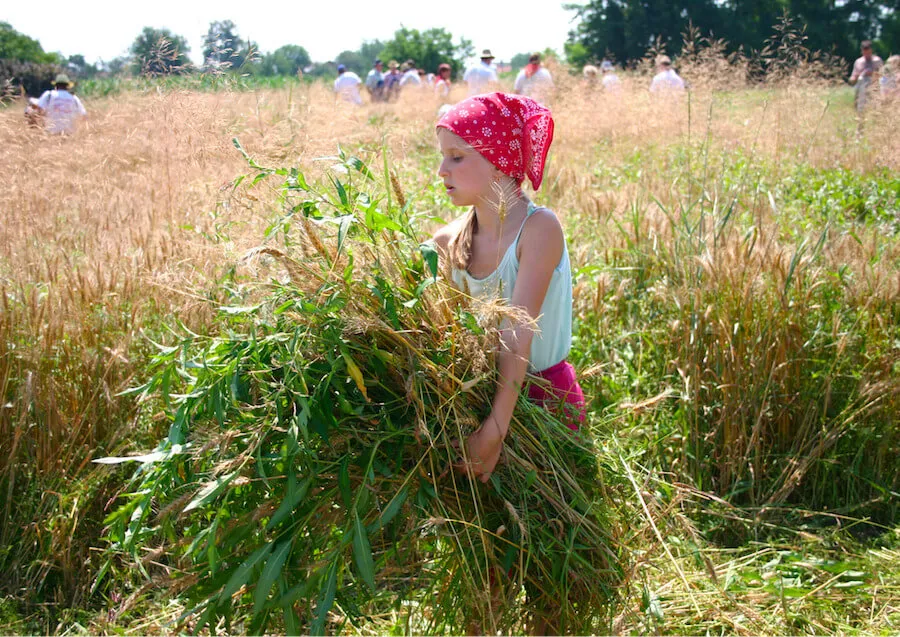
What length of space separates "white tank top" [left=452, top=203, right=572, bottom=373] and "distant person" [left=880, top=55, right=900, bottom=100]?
12.8 ft

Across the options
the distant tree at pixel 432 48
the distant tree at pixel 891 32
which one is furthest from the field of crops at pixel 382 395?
the distant tree at pixel 432 48

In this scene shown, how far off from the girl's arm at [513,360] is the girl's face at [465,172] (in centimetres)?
24

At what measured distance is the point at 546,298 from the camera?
220 cm

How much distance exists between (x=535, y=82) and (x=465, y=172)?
934cm

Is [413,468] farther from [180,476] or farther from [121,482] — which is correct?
[121,482]

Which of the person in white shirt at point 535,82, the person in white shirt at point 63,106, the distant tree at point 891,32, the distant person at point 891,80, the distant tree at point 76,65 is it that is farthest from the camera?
the distant tree at point 891,32

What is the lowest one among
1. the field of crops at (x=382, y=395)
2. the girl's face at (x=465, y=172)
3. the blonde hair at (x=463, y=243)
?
the field of crops at (x=382, y=395)

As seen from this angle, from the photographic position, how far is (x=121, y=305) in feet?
11.1

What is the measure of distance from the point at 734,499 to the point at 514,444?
1799mm

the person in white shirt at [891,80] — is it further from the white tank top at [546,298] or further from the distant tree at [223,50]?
the distant tree at [223,50]

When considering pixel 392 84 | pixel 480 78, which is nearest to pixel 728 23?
pixel 392 84

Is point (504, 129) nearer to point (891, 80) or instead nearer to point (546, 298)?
point (546, 298)

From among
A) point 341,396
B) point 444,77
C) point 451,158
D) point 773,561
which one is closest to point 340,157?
point 451,158

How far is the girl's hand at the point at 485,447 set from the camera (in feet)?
6.29
